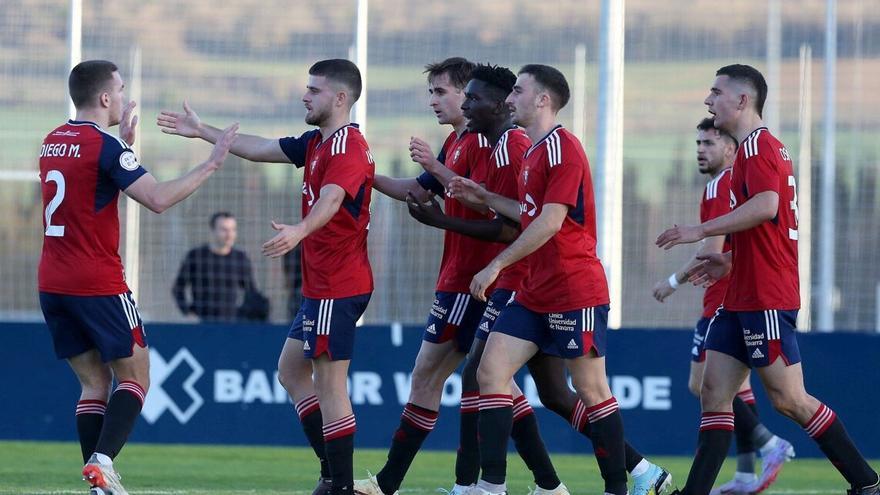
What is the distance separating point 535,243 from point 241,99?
783 cm

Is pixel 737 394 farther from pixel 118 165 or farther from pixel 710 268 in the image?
pixel 118 165

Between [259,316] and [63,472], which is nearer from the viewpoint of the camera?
[63,472]

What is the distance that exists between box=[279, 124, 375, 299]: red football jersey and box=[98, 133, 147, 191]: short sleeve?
1008 mm

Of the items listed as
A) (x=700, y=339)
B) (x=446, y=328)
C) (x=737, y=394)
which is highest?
(x=446, y=328)

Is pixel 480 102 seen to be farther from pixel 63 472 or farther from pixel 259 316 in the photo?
pixel 259 316

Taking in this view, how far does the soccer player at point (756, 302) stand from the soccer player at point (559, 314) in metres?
0.51

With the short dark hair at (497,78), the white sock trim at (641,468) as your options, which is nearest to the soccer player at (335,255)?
the short dark hair at (497,78)

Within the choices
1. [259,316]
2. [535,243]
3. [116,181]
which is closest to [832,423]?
[535,243]

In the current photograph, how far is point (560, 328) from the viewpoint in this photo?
7.87 m

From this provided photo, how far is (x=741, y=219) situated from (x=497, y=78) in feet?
5.75

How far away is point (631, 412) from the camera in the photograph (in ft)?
44.5

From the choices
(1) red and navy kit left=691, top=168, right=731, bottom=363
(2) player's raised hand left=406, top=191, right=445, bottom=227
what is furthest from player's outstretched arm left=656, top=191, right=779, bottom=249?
(1) red and navy kit left=691, top=168, right=731, bottom=363

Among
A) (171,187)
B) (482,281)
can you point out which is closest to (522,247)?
(482,281)

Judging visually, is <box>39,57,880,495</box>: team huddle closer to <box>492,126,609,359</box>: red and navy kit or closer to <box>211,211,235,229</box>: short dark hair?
<box>492,126,609,359</box>: red and navy kit
